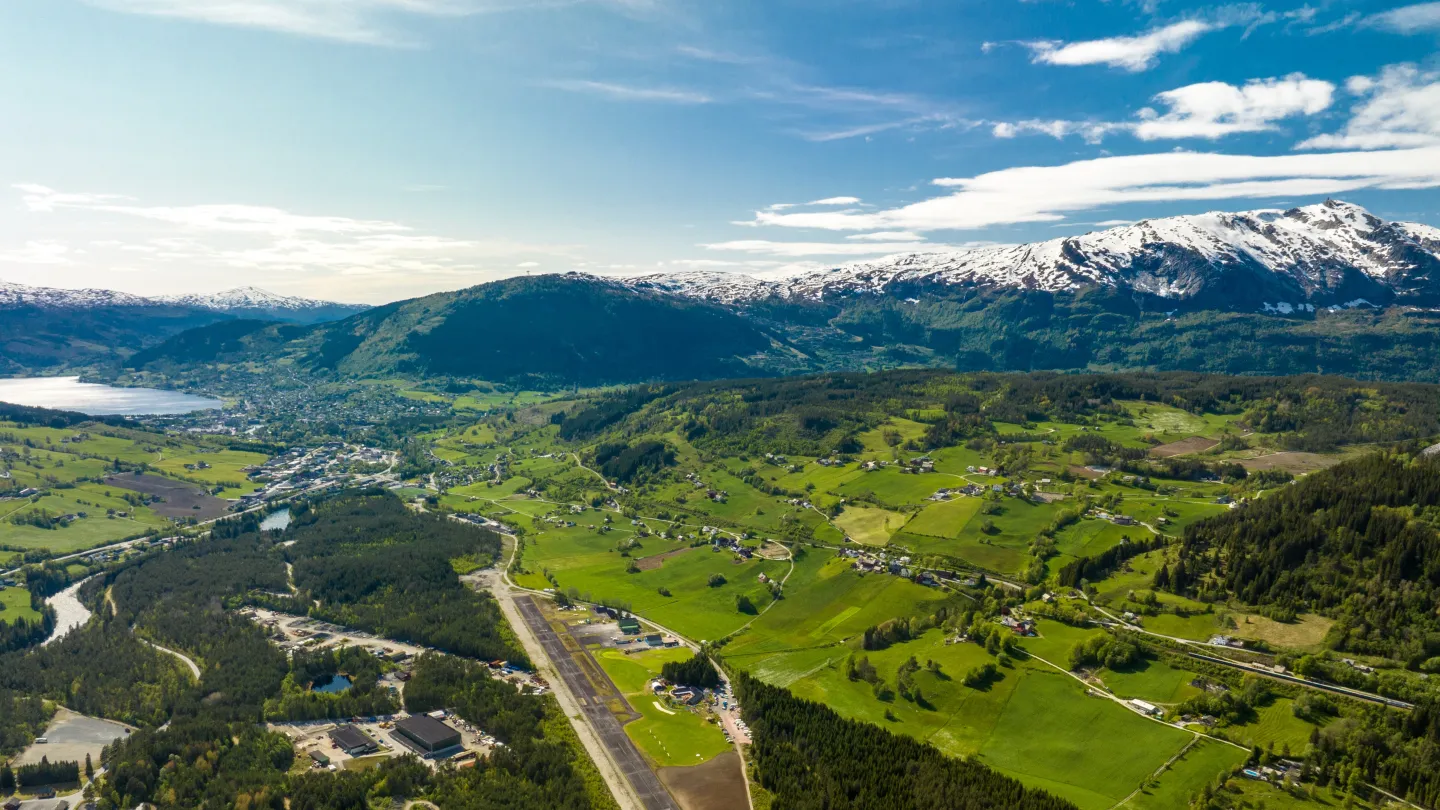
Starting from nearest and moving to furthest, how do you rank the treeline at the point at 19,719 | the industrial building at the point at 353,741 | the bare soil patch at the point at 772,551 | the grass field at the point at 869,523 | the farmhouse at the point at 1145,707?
the industrial building at the point at 353,741
the farmhouse at the point at 1145,707
the treeline at the point at 19,719
the bare soil patch at the point at 772,551
the grass field at the point at 869,523

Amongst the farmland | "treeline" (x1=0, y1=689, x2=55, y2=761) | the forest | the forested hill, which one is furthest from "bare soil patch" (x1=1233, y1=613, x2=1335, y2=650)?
"treeline" (x1=0, y1=689, x2=55, y2=761)

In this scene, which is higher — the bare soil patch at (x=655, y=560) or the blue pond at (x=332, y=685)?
the blue pond at (x=332, y=685)

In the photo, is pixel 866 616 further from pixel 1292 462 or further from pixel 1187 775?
pixel 1292 462

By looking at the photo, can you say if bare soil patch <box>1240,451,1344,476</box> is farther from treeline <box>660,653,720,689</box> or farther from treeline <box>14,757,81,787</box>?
treeline <box>14,757,81,787</box>

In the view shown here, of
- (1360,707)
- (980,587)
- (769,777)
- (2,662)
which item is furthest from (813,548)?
(2,662)

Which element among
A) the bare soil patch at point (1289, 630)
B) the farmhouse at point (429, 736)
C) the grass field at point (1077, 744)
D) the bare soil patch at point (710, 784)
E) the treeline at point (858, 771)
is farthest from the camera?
the bare soil patch at point (1289, 630)

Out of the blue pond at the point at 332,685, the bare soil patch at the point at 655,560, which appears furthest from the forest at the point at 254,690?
the bare soil patch at the point at 655,560

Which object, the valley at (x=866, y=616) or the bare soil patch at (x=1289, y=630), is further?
the bare soil patch at (x=1289, y=630)

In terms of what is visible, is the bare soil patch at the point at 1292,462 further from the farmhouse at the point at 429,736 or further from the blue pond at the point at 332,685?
the blue pond at the point at 332,685
